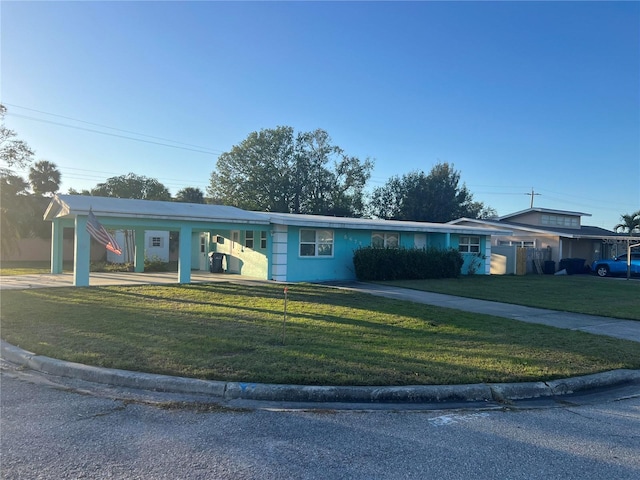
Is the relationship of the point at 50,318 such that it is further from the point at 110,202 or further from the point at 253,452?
the point at 110,202

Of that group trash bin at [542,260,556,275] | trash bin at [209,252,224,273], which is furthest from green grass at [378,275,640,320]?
trash bin at [542,260,556,275]

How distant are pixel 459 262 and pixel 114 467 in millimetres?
21420

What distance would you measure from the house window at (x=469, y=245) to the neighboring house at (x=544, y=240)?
50.3 inches

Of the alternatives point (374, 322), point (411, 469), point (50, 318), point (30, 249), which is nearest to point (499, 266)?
point (374, 322)

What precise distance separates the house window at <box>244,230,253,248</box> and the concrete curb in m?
15.4

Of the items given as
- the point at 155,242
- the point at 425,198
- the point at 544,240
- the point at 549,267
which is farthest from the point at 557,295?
the point at 425,198

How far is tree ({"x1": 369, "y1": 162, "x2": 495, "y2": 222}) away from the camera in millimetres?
51031

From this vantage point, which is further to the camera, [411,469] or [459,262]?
[459,262]

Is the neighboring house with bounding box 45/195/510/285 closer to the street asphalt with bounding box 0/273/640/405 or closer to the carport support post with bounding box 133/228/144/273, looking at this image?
the carport support post with bounding box 133/228/144/273

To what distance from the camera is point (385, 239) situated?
23.1 metres

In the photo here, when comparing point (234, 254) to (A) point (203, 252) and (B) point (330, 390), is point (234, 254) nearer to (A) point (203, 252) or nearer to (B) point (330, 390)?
(A) point (203, 252)

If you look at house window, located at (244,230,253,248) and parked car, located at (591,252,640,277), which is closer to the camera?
house window, located at (244,230,253,248)

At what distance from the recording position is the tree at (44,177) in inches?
1404

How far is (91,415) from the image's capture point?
5.05 metres
